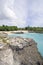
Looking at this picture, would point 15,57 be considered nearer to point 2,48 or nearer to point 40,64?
point 2,48

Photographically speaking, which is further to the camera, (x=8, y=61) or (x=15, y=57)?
(x=15, y=57)

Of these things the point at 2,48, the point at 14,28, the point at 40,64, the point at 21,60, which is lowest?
the point at 14,28

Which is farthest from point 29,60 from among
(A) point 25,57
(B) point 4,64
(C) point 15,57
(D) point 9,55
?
(B) point 4,64

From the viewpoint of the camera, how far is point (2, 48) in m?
7.55

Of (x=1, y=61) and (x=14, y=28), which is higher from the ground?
(x=1, y=61)

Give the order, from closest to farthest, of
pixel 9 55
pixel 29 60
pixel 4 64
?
pixel 4 64 < pixel 9 55 < pixel 29 60

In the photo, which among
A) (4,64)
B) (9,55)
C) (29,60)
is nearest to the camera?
(4,64)

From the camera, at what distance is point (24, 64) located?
788 centimetres

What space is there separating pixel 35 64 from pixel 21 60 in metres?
0.97

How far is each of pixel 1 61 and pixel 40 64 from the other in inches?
108

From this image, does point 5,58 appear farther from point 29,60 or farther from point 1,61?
point 29,60

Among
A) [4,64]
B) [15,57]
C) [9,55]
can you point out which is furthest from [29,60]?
[4,64]

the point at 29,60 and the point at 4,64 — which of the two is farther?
the point at 29,60

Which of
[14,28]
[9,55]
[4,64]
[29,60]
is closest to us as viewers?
[4,64]
